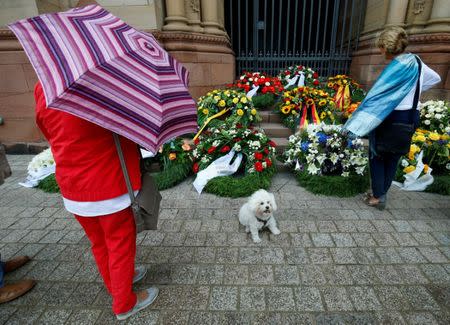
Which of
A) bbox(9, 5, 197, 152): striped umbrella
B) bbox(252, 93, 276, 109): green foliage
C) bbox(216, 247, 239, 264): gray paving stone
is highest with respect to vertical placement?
bbox(9, 5, 197, 152): striped umbrella

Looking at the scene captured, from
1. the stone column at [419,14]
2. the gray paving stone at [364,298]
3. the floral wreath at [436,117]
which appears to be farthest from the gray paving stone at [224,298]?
the stone column at [419,14]

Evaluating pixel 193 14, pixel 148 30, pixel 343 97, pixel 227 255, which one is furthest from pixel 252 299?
pixel 193 14

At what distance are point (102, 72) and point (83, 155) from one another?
543 millimetres

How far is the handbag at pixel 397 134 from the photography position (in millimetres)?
2930

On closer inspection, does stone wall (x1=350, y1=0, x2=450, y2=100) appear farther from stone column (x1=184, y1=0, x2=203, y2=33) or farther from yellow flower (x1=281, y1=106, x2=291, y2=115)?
stone column (x1=184, y1=0, x2=203, y2=33)

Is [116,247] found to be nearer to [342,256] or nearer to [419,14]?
[342,256]

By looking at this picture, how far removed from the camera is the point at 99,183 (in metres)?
1.64

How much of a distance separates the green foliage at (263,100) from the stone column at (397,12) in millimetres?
3218

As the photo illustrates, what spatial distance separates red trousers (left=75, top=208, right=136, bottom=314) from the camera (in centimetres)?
178

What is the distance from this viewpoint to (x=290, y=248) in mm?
2807

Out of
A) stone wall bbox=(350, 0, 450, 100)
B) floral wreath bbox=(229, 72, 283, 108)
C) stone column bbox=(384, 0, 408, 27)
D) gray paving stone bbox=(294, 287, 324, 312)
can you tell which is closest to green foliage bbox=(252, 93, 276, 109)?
floral wreath bbox=(229, 72, 283, 108)

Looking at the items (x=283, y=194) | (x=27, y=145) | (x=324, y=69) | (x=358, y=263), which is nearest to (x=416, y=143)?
(x=283, y=194)

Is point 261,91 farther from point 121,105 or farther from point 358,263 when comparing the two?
point 121,105

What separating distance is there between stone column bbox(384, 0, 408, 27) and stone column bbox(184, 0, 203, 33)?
431cm
